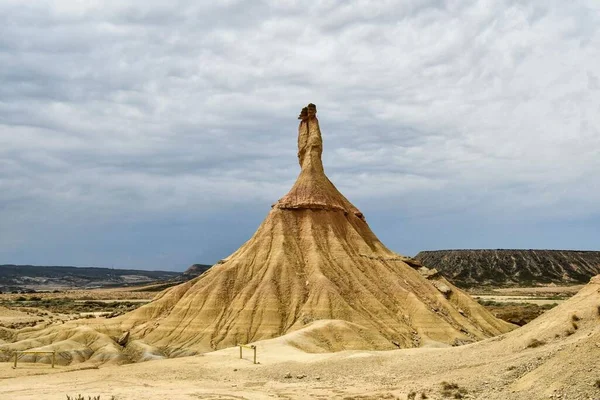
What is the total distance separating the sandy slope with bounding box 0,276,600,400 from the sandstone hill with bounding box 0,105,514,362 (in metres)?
7.85

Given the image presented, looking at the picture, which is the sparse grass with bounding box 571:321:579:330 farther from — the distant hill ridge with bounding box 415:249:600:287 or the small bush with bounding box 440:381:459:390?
the distant hill ridge with bounding box 415:249:600:287

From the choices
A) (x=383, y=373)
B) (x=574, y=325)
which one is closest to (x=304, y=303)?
(x=383, y=373)

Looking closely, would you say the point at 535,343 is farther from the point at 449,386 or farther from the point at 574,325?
the point at 449,386

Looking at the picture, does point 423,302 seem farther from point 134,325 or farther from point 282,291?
point 134,325

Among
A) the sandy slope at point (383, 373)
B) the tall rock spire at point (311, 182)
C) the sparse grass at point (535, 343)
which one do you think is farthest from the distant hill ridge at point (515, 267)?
the sparse grass at point (535, 343)

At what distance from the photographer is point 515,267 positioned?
189125 mm

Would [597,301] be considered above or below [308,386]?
above

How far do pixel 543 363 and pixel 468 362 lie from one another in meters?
4.55

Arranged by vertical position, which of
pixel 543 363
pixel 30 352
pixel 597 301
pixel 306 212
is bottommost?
pixel 30 352

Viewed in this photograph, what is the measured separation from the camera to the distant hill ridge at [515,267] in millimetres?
174875

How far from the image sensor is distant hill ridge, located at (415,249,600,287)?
17488cm

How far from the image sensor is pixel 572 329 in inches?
1039

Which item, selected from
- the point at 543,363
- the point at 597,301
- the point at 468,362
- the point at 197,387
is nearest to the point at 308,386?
the point at 197,387

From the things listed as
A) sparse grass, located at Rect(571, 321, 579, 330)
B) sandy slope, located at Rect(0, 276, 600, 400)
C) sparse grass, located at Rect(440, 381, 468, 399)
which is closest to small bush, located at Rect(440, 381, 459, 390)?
sparse grass, located at Rect(440, 381, 468, 399)
